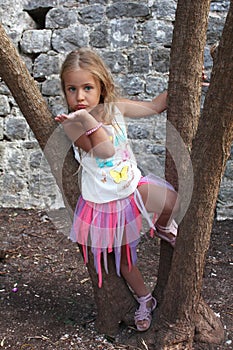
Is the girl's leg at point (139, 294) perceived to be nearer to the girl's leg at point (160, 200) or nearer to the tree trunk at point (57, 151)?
the tree trunk at point (57, 151)

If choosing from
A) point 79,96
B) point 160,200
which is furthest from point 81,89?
point 160,200

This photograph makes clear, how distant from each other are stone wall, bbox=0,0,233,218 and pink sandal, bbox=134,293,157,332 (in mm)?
1842

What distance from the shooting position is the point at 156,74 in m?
3.85

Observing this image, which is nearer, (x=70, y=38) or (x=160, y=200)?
(x=160, y=200)

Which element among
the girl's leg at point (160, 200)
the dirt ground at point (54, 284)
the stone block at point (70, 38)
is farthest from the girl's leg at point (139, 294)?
the stone block at point (70, 38)

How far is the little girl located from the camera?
2006 mm

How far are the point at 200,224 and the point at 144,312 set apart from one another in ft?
1.89

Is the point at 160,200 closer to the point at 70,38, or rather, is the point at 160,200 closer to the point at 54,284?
the point at 54,284

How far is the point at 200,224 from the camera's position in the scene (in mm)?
1842

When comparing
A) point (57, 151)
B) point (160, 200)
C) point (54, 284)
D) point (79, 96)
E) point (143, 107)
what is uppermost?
point (79, 96)

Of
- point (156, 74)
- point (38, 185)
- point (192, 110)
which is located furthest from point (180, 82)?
point (38, 185)

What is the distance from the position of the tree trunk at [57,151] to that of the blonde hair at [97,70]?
18 cm

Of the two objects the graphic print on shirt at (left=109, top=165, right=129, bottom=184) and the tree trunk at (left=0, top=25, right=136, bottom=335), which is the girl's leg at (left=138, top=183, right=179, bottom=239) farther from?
the tree trunk at (left=0, top=25, right=136, bottom=335)

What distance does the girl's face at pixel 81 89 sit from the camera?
1.99 metres
